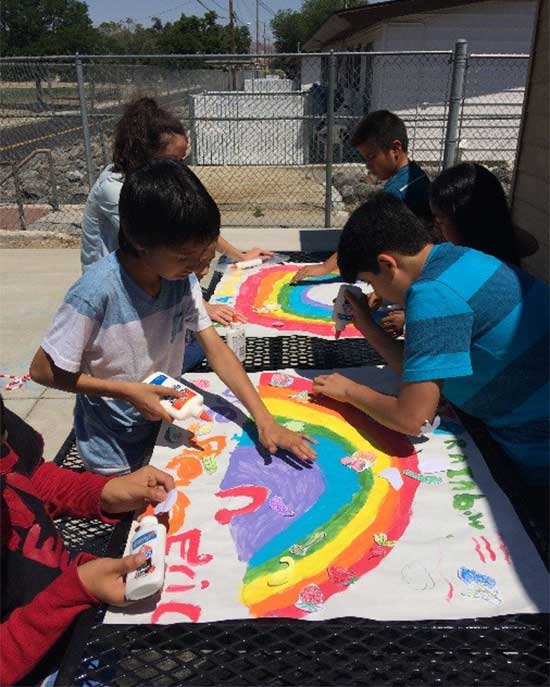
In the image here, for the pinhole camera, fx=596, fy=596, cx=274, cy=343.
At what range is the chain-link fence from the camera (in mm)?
8438

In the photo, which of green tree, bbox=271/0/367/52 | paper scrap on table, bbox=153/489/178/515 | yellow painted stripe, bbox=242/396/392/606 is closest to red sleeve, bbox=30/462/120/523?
paper scrap on table, bbox=153/489/178/515

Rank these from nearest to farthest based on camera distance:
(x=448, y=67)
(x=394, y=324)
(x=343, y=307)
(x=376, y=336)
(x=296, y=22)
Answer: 1. (x=376, y=336)
2. (x=343, y=307)
3. (x=394, y=324)
4. (x=448, y=67)
5. (x=296, y=22)

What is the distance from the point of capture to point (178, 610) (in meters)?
1.30

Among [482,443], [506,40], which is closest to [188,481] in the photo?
[482,443]

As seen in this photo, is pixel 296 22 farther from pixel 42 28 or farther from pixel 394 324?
pixel 394 324

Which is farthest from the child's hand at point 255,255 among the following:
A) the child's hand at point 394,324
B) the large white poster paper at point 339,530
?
the large white poster paper at point 339,530

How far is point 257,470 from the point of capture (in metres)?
1.76

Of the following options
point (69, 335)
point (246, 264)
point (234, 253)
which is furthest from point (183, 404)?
point (234, 253)

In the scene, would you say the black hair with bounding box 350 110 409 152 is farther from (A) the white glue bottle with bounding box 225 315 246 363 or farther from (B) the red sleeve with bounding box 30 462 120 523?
(B) the red sleeve with bounding box 30 462 120 523

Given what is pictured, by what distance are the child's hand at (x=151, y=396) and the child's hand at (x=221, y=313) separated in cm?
123

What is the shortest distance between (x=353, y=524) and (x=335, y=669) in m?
0.41

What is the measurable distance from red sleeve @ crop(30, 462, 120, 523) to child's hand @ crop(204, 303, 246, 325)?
1341 millimetres

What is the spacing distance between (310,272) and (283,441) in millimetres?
2010

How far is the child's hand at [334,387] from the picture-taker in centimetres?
204
